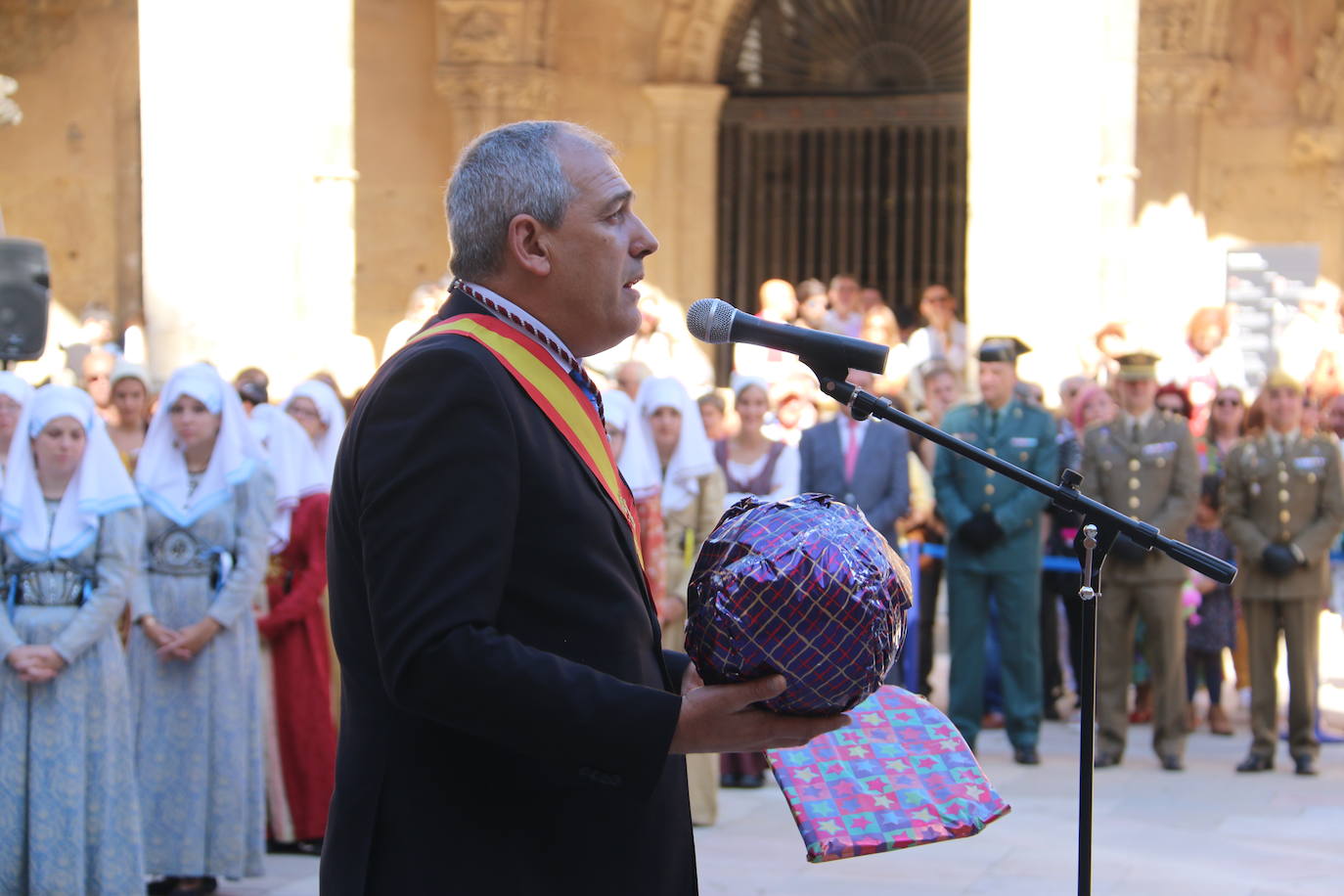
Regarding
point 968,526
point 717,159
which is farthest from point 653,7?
point 968,526

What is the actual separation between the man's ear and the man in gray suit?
653cm

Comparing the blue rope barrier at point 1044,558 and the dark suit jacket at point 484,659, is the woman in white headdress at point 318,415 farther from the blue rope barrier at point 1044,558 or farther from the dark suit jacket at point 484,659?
the dark suit jacket at point 484,659

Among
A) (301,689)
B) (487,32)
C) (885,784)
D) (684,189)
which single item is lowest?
(301,689)

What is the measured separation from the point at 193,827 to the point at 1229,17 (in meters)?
13.1

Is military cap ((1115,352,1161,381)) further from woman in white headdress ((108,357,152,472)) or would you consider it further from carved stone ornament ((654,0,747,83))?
carved stone ornament ((654,0,747,83))

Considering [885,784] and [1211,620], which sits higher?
[885,784]

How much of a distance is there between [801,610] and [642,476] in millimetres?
5219

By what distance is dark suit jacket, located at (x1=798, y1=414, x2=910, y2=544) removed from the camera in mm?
8914

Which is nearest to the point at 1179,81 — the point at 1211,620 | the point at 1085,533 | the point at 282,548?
the point at 1211,620

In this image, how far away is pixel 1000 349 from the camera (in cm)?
884

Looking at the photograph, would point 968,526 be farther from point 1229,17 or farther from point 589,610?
point 1229,17

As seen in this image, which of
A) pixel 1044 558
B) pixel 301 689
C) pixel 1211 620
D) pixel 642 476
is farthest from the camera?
pixel 1044 558

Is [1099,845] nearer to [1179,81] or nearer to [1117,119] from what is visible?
[1117,119]

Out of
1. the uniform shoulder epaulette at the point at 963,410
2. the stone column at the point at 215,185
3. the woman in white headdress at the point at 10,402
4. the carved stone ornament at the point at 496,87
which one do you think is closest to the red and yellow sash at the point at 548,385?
the woman in white headdress at the point at 10,402
